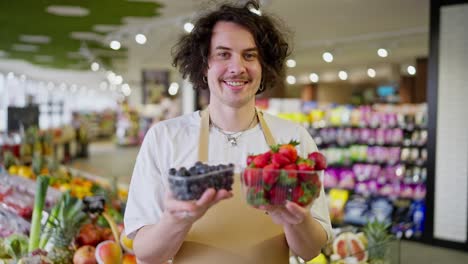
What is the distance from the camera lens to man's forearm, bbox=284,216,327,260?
1382mm

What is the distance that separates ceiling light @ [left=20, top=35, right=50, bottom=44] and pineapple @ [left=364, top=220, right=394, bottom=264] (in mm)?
11601

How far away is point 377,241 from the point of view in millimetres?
3070

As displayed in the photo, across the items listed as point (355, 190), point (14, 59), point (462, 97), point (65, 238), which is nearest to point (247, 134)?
point (65, 238)

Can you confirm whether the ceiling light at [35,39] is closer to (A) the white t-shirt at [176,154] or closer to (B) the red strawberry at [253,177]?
(A) the white t-shirt at [176,154]

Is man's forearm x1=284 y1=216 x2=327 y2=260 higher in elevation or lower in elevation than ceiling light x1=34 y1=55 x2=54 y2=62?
lower

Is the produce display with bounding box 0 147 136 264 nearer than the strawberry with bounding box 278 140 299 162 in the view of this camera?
No

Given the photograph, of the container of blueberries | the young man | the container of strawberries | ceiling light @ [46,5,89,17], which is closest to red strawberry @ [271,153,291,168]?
the container of strawberries

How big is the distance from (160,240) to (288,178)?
1.40 ft

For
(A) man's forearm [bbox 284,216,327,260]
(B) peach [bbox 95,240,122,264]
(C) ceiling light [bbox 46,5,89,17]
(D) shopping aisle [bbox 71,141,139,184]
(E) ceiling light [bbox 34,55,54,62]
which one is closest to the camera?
(A) man's forearm [bbox 284,216,327,260]

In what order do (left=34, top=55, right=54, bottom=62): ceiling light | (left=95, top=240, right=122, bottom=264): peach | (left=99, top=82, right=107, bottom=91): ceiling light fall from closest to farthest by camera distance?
(left=95, top=240, right=122, bottom=264): peach, (left=34, top=55, right=54, bottom=62): ceiling light, (left=99, top=82, right=107, bottom=91): ceiling light

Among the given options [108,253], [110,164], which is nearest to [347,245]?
[108,253]

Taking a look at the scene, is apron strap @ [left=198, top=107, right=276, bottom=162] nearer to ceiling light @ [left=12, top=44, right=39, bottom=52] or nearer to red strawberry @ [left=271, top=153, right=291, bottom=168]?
red strawberry @ [left=271, top=153, right=291, bottom=168]

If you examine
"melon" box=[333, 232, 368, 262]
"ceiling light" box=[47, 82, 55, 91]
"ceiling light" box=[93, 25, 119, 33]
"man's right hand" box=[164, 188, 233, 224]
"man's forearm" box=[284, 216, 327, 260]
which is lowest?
"melon" box=[333, 232, 368, 262]

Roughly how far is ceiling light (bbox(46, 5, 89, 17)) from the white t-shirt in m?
7.89
